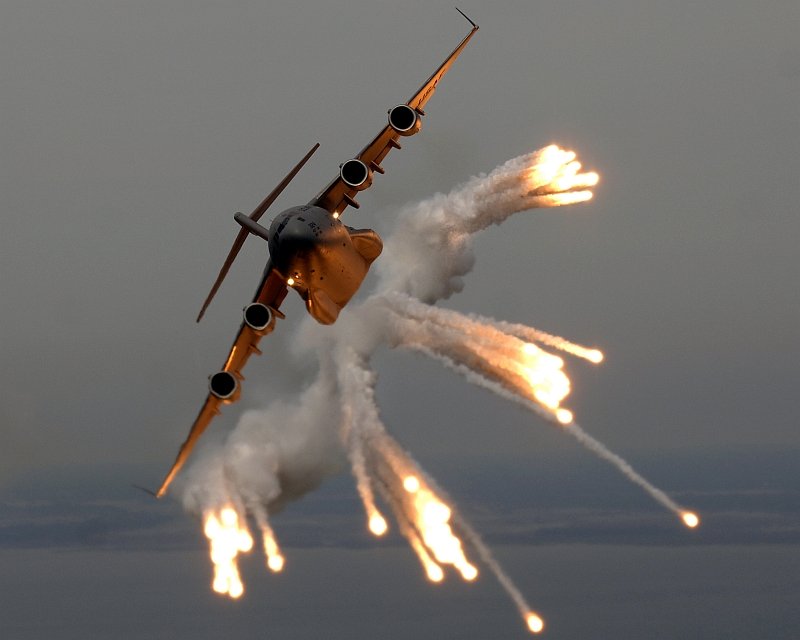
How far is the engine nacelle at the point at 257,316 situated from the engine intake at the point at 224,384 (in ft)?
6.60

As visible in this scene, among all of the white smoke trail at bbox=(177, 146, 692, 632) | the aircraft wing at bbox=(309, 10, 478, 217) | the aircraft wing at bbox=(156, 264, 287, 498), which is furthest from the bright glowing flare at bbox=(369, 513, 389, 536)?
the aircraft wing at bbox=(309, 10, 478, 217)

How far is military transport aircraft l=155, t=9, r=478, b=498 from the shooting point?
→ 34781 millimetres

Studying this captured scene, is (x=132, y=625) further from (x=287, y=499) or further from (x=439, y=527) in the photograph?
(x=439, y=527)

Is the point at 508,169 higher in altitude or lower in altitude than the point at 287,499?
higher

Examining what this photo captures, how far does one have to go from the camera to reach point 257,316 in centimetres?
3712

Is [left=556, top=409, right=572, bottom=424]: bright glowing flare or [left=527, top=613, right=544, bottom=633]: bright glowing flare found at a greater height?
[left=556, top=409, right=572, bottom=424]: bright glowing flare

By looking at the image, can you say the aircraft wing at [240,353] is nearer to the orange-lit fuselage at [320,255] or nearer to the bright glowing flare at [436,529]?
the orange-lit fuselage at [320,255]

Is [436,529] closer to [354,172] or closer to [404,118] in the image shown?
[354,172]

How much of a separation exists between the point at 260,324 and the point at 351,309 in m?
7.24

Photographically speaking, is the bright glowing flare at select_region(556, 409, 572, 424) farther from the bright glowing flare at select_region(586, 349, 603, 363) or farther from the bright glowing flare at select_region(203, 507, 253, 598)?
the bright glowing flare at select_region(203, 507, 253, 598)

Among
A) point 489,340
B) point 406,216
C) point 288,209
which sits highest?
point 406,216

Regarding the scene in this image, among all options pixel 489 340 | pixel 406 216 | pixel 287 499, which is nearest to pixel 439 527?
pixel 489 340

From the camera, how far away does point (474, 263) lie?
45.5m

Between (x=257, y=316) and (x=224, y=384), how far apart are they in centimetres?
269
